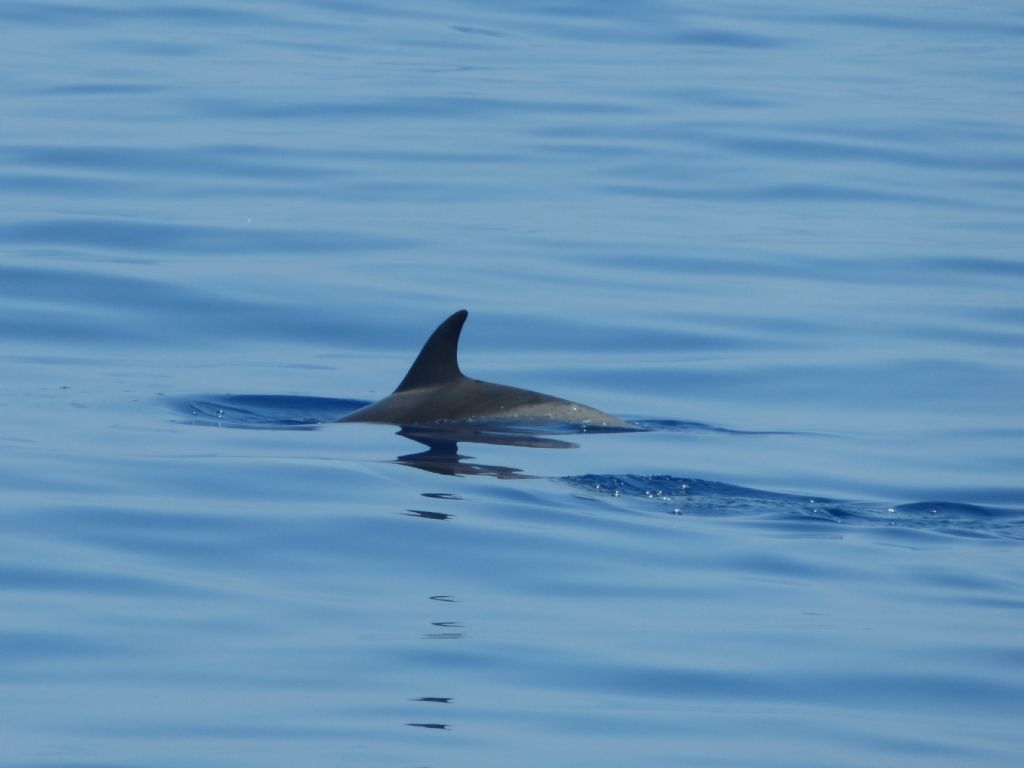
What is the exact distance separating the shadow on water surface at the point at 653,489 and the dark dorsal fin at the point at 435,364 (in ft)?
1.37

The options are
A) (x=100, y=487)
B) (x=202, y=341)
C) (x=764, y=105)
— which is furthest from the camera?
(x=764, y=105)

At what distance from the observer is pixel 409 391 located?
1448cm

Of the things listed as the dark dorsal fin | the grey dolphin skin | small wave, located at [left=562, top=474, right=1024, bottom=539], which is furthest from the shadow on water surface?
the dark dorsal fin

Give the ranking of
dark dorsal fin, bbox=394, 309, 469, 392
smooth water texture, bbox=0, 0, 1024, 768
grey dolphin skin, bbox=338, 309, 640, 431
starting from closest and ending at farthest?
1. smooth water texture, bbox=0, 0, 1024, 768
2. dark dorsal fin, bbox=394, 309, 469, 392
3. grey dolphin skin, bbox=338, 309, 640, 431

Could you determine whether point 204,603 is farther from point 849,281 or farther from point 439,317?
point 849,281

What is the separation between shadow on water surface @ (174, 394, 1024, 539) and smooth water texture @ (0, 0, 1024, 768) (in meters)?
0.05

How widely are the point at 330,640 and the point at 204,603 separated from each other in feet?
2.51

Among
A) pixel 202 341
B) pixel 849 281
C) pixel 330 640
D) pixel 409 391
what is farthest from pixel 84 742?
pixel 849 281

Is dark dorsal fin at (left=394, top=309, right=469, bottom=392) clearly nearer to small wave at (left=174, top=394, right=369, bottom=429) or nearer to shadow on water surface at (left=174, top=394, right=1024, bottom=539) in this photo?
shadow on water surface at (left=174, top=394, right=1024, bottom=539)

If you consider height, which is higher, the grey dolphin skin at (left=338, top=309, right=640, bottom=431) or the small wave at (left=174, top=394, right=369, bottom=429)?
the grey dolphin skin at (left=338, top=309, right=640, bottom=431)

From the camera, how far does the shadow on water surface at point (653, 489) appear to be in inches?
470

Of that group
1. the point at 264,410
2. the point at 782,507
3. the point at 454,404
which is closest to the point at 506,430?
the point at 454,404

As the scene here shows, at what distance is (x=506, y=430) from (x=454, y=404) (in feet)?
1.48

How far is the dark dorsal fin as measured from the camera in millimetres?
14117
